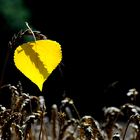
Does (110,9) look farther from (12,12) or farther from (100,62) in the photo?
(12,12)

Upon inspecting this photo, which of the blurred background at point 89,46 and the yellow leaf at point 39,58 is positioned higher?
the blurred background at point 89,46

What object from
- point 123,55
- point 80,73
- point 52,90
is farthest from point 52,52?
point 123,55

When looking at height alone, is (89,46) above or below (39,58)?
above

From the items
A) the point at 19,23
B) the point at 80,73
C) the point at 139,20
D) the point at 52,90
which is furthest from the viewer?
the point at 139,20

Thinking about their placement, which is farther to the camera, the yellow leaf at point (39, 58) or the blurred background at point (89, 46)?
the blurred background at point (89, 46)

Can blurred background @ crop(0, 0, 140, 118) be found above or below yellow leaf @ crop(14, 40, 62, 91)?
above
